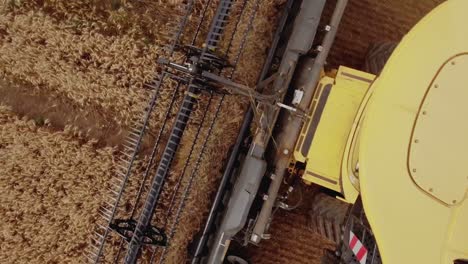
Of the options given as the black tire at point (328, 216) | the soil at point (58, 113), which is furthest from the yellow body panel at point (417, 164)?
the soil at point (58, 113)

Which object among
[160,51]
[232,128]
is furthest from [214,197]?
[160,51]

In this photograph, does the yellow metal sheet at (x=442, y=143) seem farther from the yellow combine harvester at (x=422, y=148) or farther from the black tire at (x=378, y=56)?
the black tire at (x=378, y=56)

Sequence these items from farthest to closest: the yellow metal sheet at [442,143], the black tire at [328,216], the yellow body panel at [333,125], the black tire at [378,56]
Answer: the black tire at [378,56], the black tire at [328,216], the yellow body panel at [333,125], the yellow metal sheet at [442,143]

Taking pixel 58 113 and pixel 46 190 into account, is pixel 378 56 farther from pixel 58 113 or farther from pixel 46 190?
pixel 46 190

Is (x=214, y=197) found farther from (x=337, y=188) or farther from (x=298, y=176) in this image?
(x=337, y=188)

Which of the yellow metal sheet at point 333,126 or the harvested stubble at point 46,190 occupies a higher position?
the yellow metal sheet at point 333,126

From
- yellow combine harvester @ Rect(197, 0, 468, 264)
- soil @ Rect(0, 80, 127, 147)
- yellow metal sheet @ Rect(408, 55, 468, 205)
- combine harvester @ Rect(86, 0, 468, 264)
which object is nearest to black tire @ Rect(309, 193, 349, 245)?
combine harvester @ Rect(86, 0, 468, 264)
